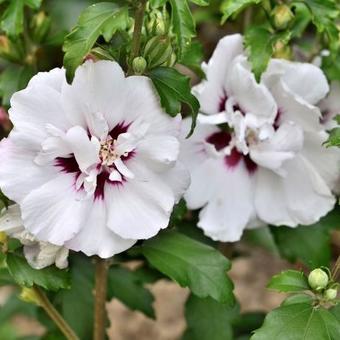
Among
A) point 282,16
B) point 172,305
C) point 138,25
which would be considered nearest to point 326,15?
point 282,16

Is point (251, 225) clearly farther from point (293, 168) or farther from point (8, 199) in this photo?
point (8, 199)

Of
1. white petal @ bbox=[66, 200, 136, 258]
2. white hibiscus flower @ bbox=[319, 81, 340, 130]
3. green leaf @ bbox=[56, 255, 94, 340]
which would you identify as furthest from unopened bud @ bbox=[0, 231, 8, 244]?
Answer: white hibiscus flower @ bbox=[319, 81, 340, 130]

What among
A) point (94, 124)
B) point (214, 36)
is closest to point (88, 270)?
point (94, 124)

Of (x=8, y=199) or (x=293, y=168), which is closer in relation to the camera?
(x=8, y=199)

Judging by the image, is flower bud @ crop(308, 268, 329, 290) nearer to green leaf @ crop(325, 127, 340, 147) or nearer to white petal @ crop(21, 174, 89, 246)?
green leaf @ crop(325, 127, 340, 147)

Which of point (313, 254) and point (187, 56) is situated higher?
point (187, 56)

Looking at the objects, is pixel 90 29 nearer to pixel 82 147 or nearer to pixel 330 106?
pixel 82 147
